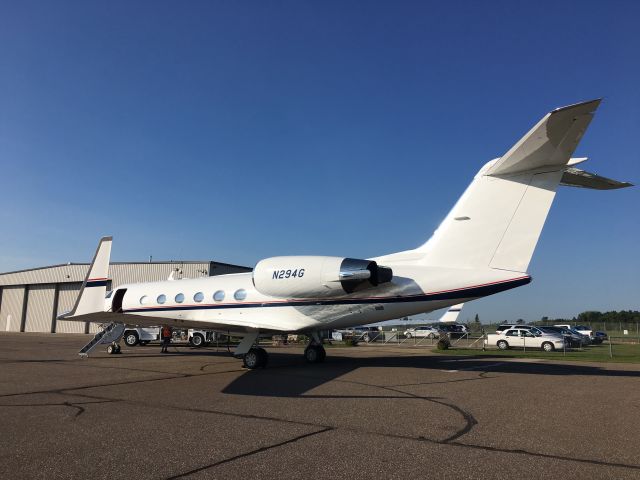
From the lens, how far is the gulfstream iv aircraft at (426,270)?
10.5 m

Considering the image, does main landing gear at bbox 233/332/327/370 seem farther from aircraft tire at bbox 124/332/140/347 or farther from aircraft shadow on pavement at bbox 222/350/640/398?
aircraft tire at bbox 124/332/140/347

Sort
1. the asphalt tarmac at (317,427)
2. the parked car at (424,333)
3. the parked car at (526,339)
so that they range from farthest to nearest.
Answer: the parked car at (424,333)
the parked car at (526,339)
the asphalt tarmac at (317,427)

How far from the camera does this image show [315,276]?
42.4 ft

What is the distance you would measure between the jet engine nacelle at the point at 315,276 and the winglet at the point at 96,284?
20.2ft

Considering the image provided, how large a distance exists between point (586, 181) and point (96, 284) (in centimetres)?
1557

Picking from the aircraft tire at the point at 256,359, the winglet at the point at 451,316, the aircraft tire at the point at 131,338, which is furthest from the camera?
the winglet at the point at 451,316

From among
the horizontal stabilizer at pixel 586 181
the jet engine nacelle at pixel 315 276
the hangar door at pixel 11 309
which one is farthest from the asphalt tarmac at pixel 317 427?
the hangar door at pixel 11 309

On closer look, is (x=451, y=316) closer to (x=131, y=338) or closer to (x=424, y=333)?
(x=131, y=338)

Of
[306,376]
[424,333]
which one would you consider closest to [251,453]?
[306,376]

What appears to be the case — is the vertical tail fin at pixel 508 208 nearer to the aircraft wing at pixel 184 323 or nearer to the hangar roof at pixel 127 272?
the aircraft wing at pixel 184 323

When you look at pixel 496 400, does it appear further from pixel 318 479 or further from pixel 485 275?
pixel 318 479

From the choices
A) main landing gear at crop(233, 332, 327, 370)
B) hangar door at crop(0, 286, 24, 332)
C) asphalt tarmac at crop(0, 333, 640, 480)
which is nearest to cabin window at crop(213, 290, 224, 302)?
main landing gear at crop(233, 332, 327, 370)

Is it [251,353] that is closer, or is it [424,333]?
[251,353]

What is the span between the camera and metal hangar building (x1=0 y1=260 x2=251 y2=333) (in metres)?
42.7
